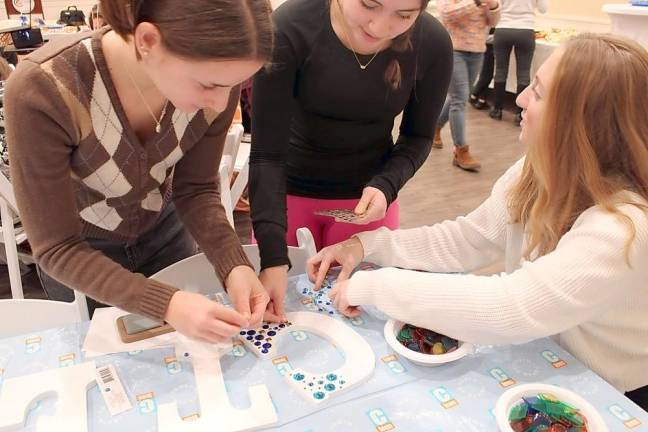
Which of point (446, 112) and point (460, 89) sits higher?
point (460, 89)

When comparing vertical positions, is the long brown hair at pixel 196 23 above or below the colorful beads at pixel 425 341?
above

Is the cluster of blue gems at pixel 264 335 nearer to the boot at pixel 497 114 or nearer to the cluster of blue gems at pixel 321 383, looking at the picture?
the cluster of blue gems at pixel 321 383

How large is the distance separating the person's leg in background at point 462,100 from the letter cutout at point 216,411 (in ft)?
10.1

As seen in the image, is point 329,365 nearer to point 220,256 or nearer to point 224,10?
point 220,256

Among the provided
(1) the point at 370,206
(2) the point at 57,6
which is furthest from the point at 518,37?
(2) the point at 57,6

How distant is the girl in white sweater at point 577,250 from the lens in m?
0.89

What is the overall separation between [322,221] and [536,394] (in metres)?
0.76

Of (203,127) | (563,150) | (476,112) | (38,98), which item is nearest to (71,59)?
(38,98)

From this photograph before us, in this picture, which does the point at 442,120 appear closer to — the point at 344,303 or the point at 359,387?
the point at 344,303

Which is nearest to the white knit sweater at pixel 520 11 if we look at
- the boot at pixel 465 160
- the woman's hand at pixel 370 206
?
the boot at pixel 465 160

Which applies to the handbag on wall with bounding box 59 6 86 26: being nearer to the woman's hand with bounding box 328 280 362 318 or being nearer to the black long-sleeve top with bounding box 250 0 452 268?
the black long-sleeve top with bounding box 250 0 452 268

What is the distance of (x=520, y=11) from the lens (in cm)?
414

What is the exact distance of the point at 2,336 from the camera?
3.56 feet

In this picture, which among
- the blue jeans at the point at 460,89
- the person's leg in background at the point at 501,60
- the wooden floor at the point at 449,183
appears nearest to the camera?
the wooden floor at the point at 449,183
